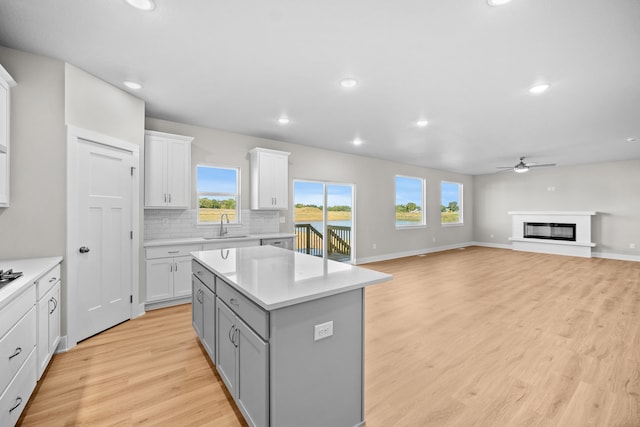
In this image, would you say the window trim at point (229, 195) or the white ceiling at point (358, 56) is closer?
the white ceiling at point (358, 56)

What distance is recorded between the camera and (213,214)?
4.86 m

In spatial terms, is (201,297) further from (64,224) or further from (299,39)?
(299,39)

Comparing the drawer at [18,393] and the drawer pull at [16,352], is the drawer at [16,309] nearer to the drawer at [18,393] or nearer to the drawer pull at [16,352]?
the drawer pull at [16,352]

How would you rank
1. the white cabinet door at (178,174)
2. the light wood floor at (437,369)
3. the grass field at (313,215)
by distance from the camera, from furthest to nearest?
the grass field at (313,215) → the white cabinet door at (178,174) → the light wood floor at (437,369)

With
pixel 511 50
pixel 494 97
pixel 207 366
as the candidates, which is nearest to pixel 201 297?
pixel 207 366

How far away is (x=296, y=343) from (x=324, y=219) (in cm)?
501

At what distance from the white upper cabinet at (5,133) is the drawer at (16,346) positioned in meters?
1.08

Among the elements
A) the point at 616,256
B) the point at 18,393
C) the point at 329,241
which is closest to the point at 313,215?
the point at 329,241

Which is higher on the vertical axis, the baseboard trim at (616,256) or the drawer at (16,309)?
the drawer at (16,309)

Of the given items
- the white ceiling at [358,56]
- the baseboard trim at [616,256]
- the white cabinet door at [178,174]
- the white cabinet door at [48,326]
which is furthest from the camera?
the baseboard trim at [616,256]

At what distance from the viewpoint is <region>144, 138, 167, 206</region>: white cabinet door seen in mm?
3910

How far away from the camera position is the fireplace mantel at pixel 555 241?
7949mm

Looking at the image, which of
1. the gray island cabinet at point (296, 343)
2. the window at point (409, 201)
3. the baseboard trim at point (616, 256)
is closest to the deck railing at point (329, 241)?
the window at point (409, 201)

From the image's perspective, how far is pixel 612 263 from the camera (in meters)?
7.13
